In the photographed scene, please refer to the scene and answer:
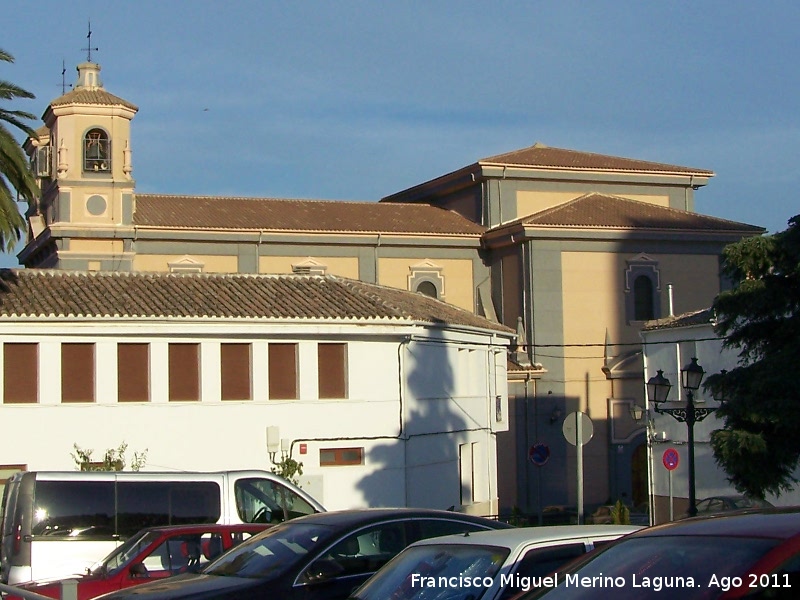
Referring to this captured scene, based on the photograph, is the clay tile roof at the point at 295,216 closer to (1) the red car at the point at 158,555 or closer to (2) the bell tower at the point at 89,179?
(2) the bell tower at the point at 89,179

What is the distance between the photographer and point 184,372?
102ft

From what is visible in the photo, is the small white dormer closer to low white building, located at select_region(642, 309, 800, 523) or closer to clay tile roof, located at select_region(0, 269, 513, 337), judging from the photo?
clay tile roof, located at select_region(0, 269, 513, 337)

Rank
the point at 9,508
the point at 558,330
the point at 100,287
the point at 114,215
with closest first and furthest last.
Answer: the point at 9,508
the point at 100,287
the point at 114,215
the point at 558,330

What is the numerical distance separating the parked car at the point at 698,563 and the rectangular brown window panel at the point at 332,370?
25.9 metres

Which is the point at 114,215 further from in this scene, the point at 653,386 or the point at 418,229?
the point at 653,386

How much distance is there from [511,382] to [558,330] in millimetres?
3088

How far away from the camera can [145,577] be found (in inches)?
510

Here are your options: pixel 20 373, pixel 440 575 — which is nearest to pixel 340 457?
pixel 20 373

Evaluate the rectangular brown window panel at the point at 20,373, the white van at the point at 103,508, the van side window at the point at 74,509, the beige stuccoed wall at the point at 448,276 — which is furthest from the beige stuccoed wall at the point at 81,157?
the van side window at the point at 74,509

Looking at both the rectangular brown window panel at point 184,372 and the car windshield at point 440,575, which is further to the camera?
the rectangular brown window panel at point 184,372

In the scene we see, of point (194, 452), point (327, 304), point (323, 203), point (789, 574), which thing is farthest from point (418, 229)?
point (789, 574)

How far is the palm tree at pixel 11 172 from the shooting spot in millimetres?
24906

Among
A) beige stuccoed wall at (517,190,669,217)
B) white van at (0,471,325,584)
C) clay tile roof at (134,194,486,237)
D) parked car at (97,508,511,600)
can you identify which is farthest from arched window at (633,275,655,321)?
parked car at (97,508,511,600)

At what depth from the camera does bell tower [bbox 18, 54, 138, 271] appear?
149 feet
